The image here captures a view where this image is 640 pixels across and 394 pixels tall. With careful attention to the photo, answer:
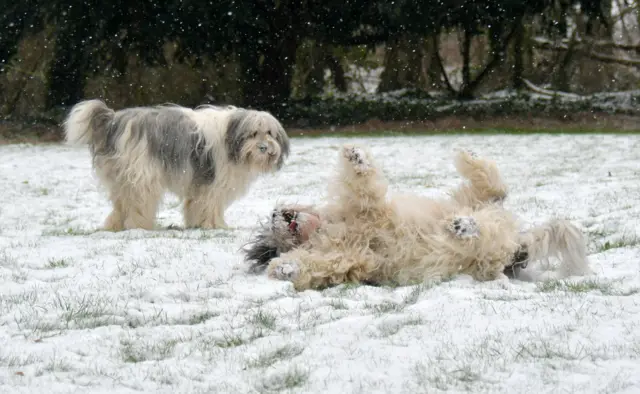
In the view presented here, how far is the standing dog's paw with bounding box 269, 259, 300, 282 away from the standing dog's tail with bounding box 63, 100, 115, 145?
3.23 m

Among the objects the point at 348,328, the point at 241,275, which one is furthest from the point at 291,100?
the point at 348,328

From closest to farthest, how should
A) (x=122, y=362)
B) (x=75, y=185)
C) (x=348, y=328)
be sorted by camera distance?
(x=122, y=362) < (x=348, y=328) < (x=75, y=185)

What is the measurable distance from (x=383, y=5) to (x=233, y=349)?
52.8 ft

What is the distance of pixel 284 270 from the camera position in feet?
16.1

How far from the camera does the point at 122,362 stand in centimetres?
353

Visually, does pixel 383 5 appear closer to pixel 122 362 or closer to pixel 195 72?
pixel 195 72

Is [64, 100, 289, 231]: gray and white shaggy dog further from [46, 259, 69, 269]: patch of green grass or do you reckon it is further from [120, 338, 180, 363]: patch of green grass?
[120, 338, 180, 363]: patch of green grass

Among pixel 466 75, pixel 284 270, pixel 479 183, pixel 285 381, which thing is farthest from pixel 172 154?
pixel 466 75

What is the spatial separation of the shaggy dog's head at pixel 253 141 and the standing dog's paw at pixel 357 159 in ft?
8.94

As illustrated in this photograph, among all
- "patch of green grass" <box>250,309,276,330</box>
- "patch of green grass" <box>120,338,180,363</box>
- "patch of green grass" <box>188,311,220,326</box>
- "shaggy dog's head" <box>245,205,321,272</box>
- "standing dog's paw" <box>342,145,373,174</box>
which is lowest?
"patch of green grass" <box>188,311,220,326</box>

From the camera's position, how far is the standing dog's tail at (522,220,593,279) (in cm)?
484

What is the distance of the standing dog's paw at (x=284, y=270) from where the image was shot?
192 inches

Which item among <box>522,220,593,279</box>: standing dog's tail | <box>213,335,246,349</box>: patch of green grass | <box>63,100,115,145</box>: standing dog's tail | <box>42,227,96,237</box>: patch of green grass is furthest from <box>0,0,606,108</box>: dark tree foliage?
<box>213,335,246,349</box>: patch of green grass

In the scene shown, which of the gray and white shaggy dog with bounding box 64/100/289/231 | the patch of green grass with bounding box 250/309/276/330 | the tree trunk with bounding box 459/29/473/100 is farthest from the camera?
the tree trunk with bounding box 459/29/473/100
